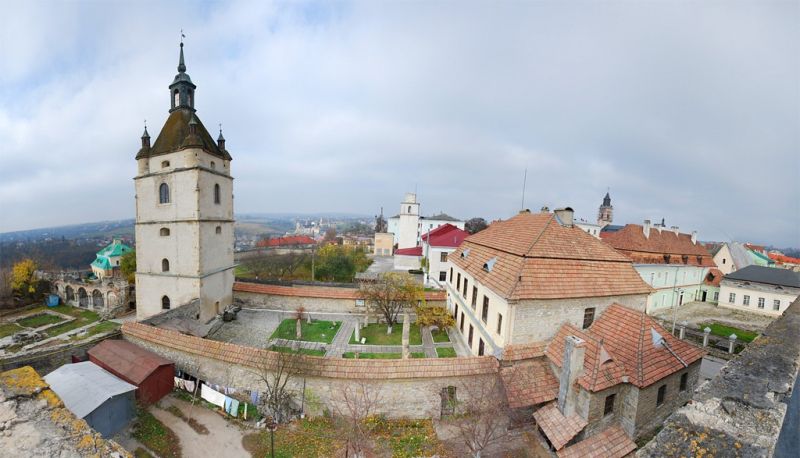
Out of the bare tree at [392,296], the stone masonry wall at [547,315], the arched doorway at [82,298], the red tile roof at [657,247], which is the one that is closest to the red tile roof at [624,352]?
the stone masonry wall at [547,315]

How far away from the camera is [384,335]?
21.6m

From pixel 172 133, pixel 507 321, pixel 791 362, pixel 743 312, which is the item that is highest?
pixel 172 133

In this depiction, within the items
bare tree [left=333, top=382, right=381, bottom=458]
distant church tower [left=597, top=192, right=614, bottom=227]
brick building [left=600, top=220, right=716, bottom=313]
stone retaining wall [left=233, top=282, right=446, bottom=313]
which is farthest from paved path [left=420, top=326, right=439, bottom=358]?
distant church tower [left=597, top=192, right=614, bottom=227]

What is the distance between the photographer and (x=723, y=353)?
2133cm

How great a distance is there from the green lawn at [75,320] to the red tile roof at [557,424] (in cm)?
3317

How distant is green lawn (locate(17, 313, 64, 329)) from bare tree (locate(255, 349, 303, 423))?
2680 cm

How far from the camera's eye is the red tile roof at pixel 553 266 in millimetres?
14539

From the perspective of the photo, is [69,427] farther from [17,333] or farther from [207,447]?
Answer: [17,333]

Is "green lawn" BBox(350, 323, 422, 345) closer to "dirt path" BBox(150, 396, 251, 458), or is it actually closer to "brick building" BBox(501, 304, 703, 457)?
"brick building" BBox(501, 304, 703, 457)

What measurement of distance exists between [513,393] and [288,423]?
9.26m

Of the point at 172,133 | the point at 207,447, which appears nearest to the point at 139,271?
the point at 172,133

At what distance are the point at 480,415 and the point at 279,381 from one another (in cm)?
806

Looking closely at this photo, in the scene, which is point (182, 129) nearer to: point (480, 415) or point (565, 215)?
point (480, 415)

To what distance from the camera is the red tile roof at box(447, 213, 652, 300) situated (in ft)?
47.7
